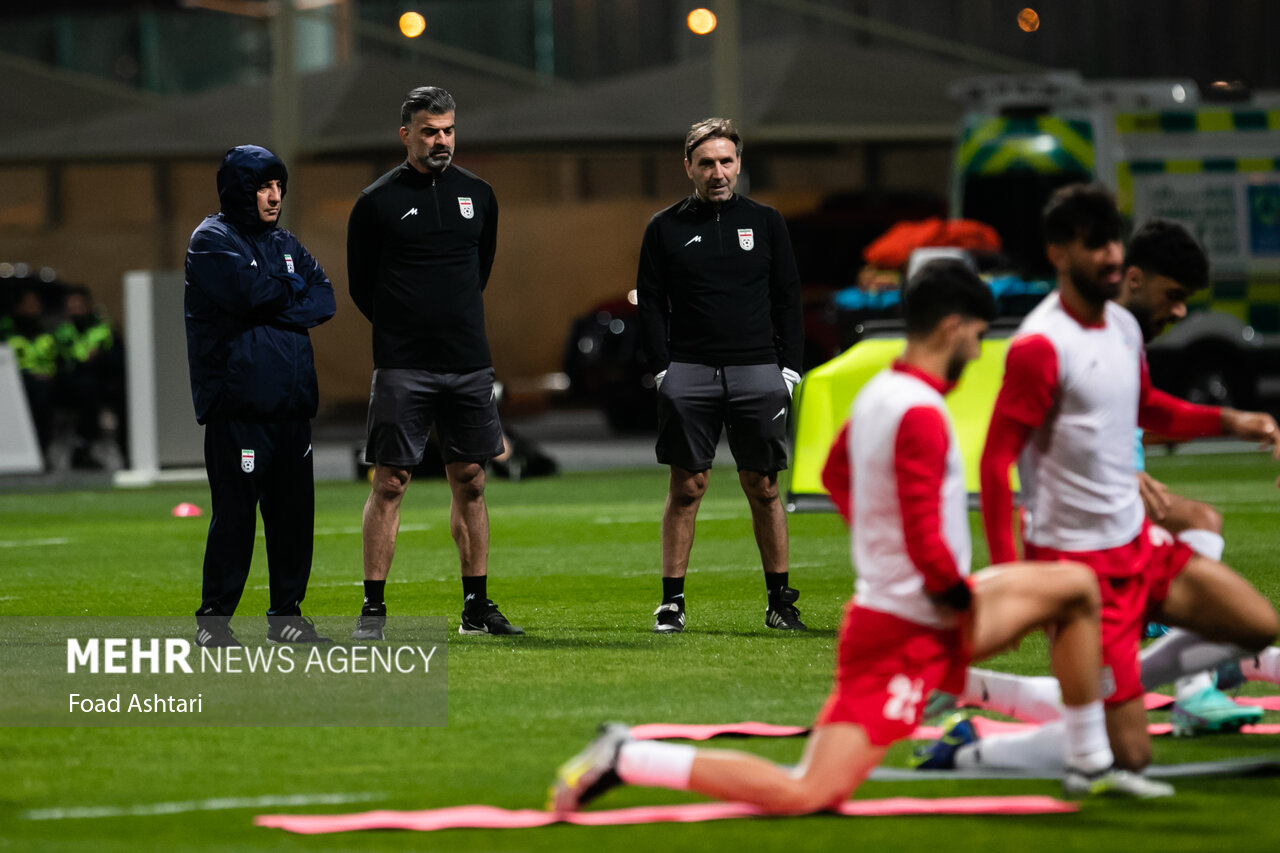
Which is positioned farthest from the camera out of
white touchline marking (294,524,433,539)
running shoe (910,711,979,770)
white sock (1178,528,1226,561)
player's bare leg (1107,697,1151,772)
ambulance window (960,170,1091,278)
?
ambulance window (960,170,1091,278)

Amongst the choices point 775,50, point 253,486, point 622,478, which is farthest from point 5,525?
point 775,50

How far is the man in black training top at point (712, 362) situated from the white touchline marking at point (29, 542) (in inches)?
234

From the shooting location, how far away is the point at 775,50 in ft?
89.8

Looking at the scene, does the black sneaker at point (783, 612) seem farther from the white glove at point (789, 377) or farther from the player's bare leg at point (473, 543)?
the player's bare leg at point (473, 543)

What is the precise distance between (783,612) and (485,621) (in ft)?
4.08

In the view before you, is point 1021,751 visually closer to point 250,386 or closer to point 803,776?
point 803,776

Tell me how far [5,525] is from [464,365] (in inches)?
296

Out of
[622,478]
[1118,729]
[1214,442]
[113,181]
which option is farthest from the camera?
[113,181]

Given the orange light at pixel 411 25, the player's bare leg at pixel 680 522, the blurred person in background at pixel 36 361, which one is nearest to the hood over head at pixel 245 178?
the player's bare leg at pixel 680 522

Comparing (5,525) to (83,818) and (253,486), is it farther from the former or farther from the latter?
(83,818)

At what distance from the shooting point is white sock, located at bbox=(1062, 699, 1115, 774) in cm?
534

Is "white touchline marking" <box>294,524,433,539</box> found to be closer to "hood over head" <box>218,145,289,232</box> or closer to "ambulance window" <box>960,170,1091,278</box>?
"hood over head" <box>218,145,289,232</box>

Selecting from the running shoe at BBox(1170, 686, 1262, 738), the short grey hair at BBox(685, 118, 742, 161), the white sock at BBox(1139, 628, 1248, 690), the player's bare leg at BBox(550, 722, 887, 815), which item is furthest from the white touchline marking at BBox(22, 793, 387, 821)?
→ the short grey hair at BBox(685, 118, 742, 161)

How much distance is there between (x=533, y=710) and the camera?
6887 mm
